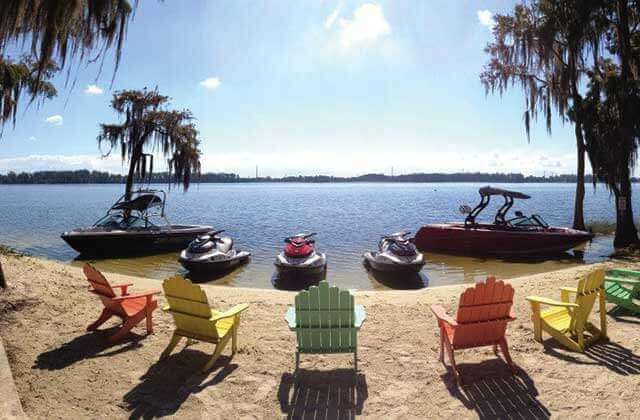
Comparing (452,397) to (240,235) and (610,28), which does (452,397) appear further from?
(240,235)

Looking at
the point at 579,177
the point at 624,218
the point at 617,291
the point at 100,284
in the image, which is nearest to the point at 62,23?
the point at 100,284

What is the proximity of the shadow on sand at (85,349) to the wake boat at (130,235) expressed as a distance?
11.9 metres

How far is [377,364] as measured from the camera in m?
4.95

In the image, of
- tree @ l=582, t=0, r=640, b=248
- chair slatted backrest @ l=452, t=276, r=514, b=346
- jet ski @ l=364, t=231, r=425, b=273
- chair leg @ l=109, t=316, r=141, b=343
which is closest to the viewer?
chair slatted backrest @ l=452, t=276, r=514, b=346

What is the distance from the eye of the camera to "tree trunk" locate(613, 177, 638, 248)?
15.7 metres

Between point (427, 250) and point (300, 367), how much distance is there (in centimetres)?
1454

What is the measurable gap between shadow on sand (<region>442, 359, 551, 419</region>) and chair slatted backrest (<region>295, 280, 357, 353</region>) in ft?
3.63

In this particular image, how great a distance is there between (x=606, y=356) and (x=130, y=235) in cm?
1581

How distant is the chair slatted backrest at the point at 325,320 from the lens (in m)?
4.56

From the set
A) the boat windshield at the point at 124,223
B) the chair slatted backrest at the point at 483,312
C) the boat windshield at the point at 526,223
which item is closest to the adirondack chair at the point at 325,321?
the chair slatted backrest at the point at 483,312

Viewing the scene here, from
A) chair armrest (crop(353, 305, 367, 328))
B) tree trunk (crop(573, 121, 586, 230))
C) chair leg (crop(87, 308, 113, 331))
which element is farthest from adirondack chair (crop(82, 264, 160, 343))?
tree trunk (crop(573, 121, 586, 230))

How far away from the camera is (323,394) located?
4.31m

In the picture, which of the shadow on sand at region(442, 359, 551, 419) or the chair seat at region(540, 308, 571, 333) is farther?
the chair seat at region(540, 308, 571, 333)

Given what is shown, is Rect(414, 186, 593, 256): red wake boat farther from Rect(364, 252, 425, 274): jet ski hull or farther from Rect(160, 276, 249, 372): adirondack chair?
Rect(160, 276, 249, 372): adirondack chair
